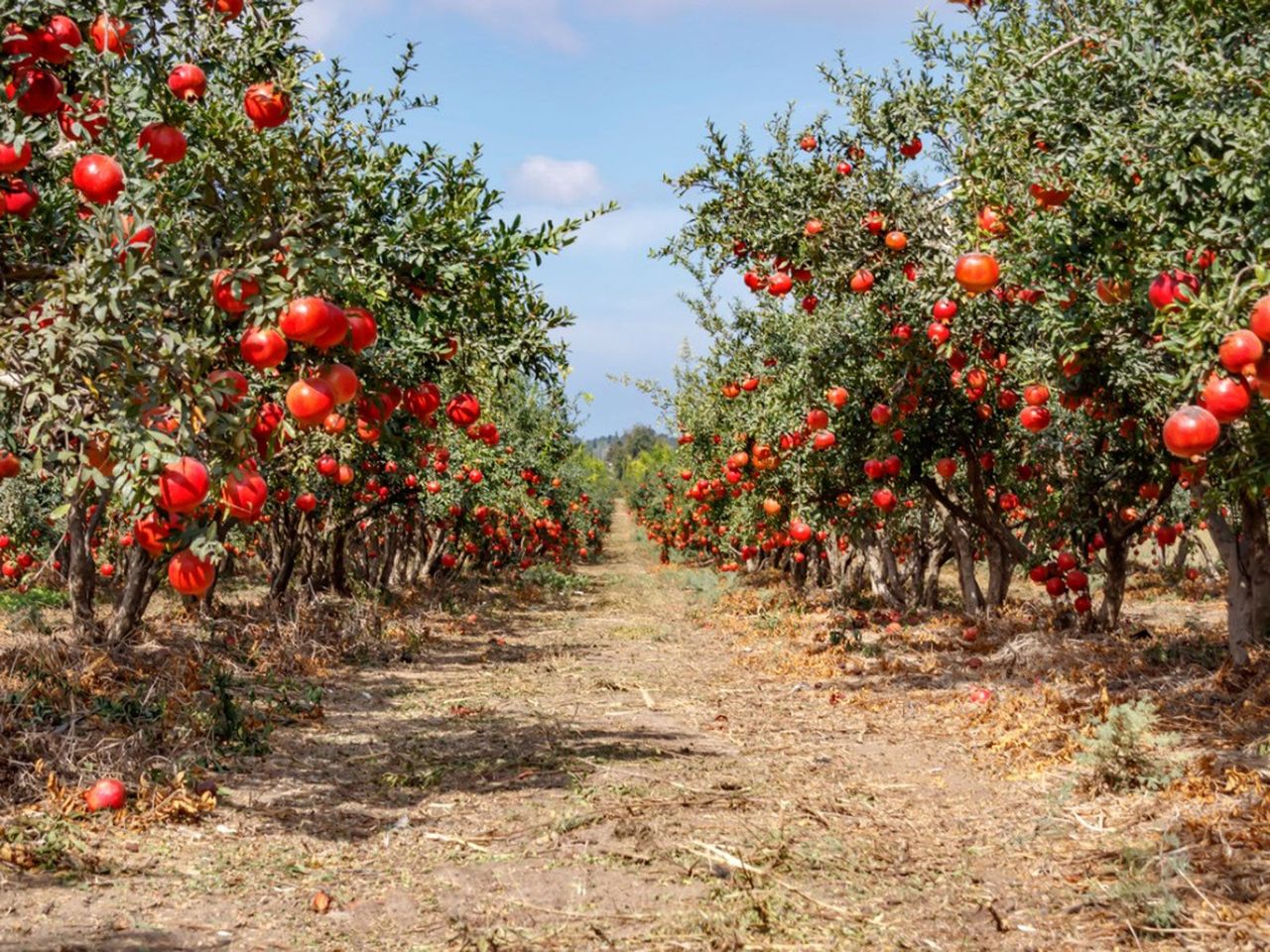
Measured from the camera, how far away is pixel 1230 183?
237 inches

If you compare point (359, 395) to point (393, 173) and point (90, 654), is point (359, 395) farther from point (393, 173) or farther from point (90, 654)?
point (90, 654)

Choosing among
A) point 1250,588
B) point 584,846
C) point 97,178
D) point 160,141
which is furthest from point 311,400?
point 1250,588

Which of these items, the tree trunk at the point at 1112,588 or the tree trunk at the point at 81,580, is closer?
the tree trunk at the point at 81,580

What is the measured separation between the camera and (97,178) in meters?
5.02

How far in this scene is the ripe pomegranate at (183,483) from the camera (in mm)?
4762

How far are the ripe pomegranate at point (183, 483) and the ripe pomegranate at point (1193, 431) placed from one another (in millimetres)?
4301

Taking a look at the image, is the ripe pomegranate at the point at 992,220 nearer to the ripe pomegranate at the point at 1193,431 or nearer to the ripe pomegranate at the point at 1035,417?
the ripe pomegranate at the point at 1035,417

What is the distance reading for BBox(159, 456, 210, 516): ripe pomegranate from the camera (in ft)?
15.6

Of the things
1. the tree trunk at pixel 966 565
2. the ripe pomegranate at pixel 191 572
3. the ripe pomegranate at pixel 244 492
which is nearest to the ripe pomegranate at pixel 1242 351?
the ripe pomegranate at pixel 244 492

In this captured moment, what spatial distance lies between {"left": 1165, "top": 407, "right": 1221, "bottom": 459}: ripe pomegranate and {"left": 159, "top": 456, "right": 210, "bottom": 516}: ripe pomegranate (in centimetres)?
430

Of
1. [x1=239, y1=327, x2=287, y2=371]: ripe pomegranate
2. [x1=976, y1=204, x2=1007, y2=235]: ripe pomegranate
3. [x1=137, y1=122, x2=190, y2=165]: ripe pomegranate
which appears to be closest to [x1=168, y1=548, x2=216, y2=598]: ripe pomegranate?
[x1=239, y1=327, x2=287, y2=371]: ripe pomegranate

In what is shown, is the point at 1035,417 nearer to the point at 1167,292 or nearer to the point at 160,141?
the point at 1167,292

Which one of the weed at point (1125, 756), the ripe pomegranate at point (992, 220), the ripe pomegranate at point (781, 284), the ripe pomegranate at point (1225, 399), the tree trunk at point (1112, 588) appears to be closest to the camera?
the ripe pomegranate at point (1225, 399)

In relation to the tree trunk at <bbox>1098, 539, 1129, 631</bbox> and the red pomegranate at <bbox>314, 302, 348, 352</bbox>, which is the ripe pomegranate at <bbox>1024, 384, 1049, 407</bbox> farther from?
the red pomegranate at <bbox>314, 302, 348, 352</bbox>
